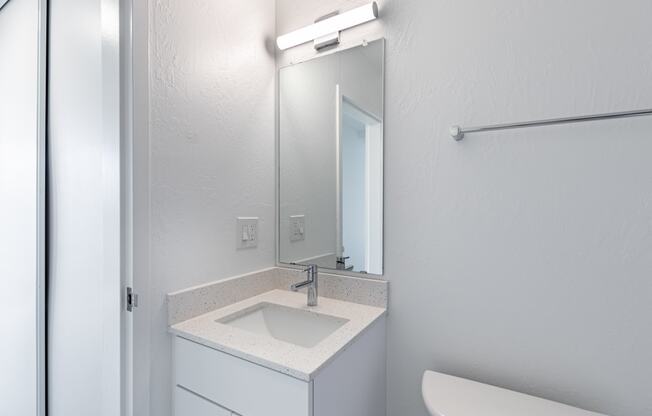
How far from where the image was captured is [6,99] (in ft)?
4.77

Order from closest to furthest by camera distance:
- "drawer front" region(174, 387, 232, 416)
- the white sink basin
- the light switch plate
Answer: "drawer front" region(174, 387, 232, 416) < the white sink basin < the light switch plate

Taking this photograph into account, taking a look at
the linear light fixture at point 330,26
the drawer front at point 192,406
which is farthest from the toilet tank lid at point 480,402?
the linear light fixture at point 330,26

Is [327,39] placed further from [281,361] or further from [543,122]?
[281,361]

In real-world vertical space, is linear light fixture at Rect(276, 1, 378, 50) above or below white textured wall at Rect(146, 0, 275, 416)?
above

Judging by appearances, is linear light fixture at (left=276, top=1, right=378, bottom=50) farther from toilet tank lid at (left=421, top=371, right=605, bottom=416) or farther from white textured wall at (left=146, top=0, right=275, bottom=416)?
toilet tank lid at (left=421, top=371, right=605, bottom=416)

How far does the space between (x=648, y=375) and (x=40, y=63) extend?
2.37 metres

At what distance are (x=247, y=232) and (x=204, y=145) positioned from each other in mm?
400

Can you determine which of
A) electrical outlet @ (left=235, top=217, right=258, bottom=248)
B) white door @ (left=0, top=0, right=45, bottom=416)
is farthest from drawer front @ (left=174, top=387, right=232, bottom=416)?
white door @ (left=0, top=0, right=45, bottom=416)

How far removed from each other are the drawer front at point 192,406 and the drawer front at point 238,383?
19 mm

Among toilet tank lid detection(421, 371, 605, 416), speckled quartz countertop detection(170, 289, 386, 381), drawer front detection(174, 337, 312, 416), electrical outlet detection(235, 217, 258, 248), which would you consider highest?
electrical outlet detection(235, 217, 258, 248)

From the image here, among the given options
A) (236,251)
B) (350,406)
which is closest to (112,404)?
(236,251)

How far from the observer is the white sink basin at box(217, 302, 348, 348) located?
3.65 ft

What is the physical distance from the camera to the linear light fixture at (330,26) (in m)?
1.15

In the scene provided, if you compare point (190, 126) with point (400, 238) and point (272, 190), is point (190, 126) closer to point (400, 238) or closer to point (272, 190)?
point (272, 190)
